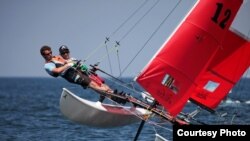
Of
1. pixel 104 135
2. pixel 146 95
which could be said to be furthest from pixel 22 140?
pixel 146 95

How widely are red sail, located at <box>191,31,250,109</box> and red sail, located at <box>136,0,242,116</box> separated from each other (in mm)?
1711

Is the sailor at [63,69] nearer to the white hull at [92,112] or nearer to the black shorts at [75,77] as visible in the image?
the black shorts at [75,77]

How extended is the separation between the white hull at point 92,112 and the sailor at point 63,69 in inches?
15.7

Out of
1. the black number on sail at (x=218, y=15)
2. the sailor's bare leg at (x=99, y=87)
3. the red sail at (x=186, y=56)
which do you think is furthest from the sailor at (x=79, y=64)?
the black number on sail at (x=218, y=15)

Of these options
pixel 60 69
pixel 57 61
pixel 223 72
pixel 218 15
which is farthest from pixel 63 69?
pixel 223 72

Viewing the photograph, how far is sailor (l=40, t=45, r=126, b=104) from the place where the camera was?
62.4 feet

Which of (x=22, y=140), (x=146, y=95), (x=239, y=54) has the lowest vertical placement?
(x=22, y=140)

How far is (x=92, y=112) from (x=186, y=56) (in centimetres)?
315

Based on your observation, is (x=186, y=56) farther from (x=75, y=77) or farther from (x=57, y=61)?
(x=57, y=61)

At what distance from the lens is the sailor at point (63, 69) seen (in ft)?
62.4

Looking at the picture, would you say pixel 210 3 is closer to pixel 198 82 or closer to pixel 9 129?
pixel 198 82

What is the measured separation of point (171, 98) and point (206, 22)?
2.21 meters

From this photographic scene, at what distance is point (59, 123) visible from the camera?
Answer: 1375 inches

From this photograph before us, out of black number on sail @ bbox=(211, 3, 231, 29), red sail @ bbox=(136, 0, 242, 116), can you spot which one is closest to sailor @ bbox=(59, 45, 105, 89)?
red sail @ bbox=(136, 0, 242, 116)
